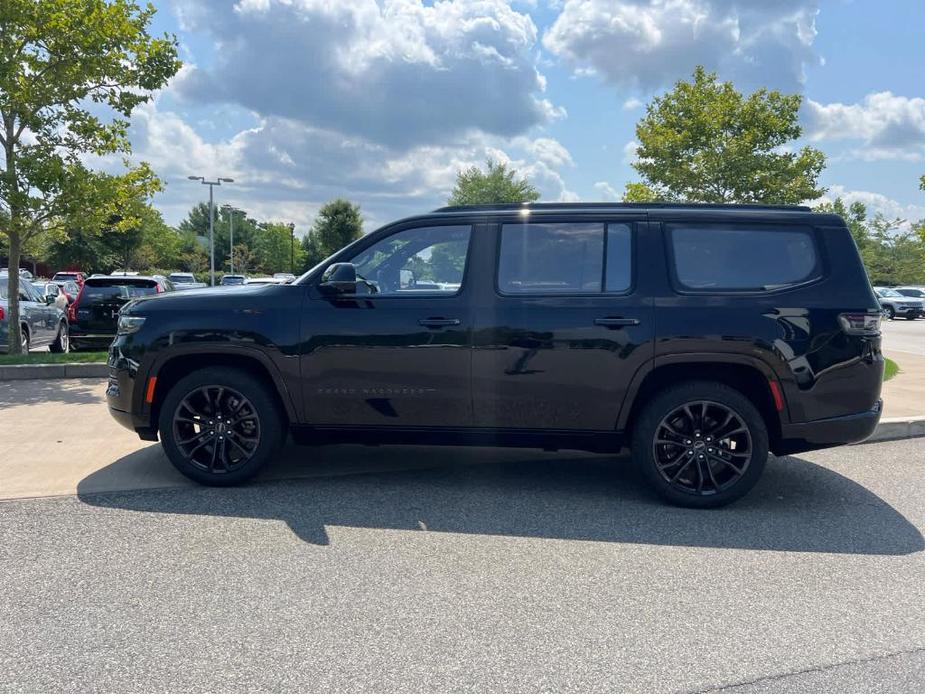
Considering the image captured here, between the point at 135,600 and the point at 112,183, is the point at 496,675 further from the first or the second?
the point at 112,183

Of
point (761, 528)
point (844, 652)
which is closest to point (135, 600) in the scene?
point (844, 652)

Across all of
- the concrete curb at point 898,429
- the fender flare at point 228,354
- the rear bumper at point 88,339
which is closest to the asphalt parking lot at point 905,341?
the concrete curb at point 898,429

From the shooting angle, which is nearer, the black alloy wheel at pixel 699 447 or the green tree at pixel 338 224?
the black alloy wheel at pixel 699 447

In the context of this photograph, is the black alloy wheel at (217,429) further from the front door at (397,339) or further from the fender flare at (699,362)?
the fender flare at (699,362)

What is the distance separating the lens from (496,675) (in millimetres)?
2787

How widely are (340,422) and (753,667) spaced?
3.05 metres

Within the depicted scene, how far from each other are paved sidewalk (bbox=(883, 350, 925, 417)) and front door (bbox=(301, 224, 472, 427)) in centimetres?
507

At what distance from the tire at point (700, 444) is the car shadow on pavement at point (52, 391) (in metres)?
6.25

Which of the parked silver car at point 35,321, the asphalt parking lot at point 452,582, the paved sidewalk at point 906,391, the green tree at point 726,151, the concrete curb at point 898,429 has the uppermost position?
the green tree at point 726,151

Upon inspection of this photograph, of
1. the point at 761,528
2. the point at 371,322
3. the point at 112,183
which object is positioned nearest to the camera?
the point at 761,528

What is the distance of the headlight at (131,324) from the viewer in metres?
5.11

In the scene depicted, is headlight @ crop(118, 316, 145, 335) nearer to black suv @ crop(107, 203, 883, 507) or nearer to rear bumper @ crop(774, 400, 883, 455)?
black suv @ crop(107, 203, 883, 507)

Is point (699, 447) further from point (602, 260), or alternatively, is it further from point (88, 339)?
point (88, 339)

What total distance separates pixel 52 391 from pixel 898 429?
931 cm
